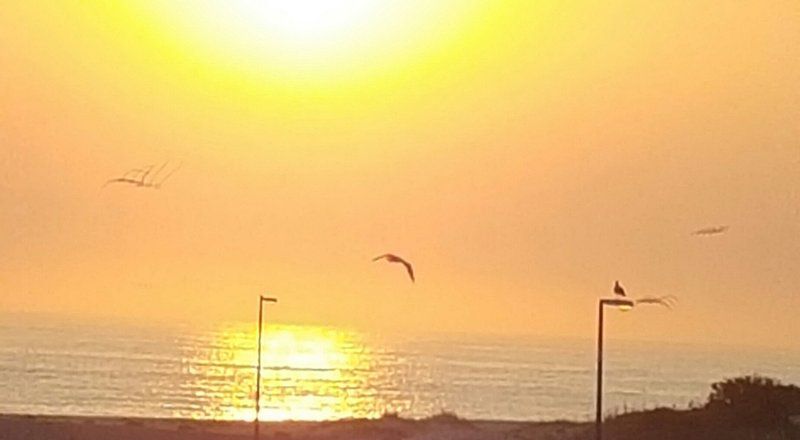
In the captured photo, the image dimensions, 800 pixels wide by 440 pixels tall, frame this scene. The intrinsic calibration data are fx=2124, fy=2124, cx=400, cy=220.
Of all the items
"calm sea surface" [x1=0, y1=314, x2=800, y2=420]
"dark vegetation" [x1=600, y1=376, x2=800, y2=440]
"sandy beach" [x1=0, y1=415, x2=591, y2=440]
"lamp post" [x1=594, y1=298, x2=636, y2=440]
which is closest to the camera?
"lamp post" [x1=594, y1=298, x2=636, y2=440]

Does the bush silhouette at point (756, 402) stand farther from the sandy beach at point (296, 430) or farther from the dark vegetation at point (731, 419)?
the sandy beach at point (296, 430)

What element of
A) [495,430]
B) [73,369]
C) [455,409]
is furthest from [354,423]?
[73,369]

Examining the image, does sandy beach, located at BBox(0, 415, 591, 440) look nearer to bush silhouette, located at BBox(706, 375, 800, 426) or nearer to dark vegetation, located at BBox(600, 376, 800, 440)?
dark vegetation, located at BBox(600, 376, 800, 440)

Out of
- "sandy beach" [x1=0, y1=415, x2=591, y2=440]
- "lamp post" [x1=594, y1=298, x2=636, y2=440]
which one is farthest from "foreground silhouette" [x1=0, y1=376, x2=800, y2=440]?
"lamp post" [x1=594, y1=298, x2=636, y2=440]

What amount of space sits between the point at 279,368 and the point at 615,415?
63167 mm

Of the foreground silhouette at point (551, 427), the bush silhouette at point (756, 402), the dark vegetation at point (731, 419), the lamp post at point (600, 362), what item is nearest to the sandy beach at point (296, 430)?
the foreground silhouette at point (551, 427)

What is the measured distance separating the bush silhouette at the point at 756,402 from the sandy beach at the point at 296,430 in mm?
3517

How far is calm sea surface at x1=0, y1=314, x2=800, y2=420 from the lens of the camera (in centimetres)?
8581

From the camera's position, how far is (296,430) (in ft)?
194

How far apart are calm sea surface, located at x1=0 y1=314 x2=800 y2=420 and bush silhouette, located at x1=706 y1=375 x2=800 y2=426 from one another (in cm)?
1088

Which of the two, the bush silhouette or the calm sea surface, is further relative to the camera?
the calm sea surface

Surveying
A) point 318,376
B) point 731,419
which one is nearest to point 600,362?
point 731,419

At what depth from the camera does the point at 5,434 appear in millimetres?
53969

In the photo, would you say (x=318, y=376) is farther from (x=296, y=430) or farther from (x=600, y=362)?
(x=600, y=362)
